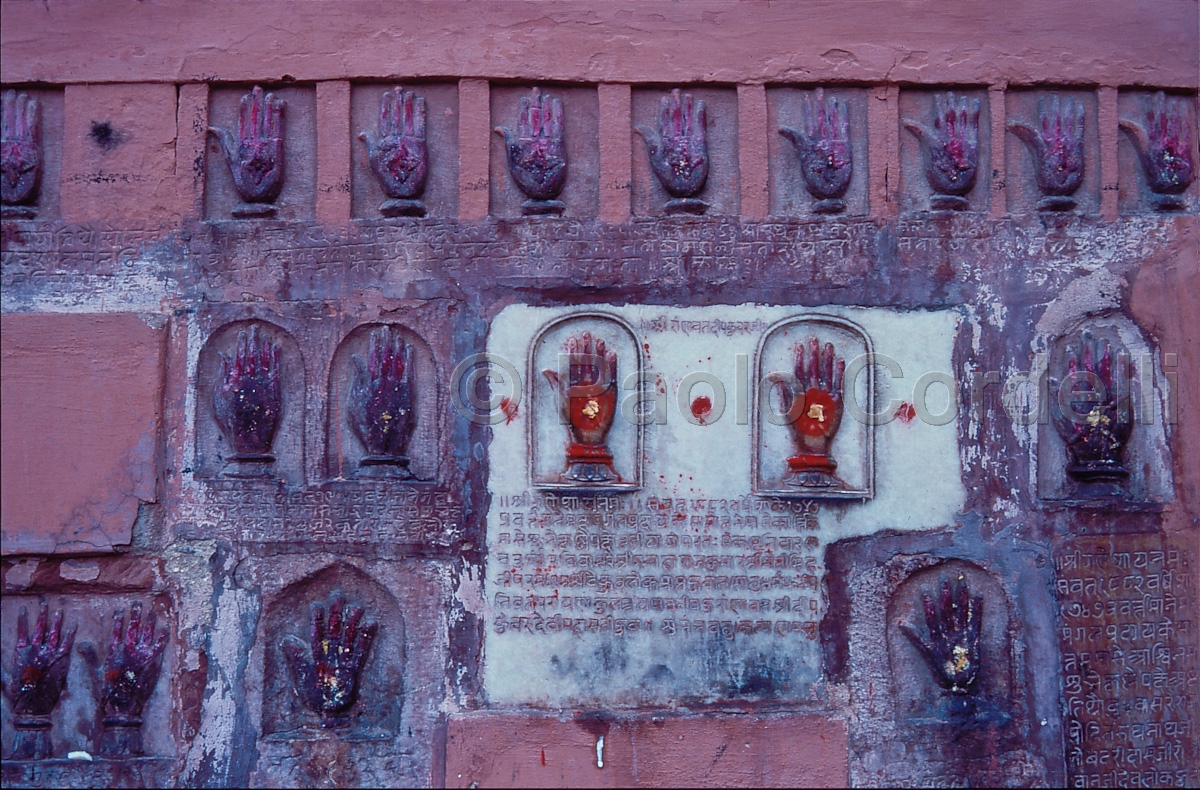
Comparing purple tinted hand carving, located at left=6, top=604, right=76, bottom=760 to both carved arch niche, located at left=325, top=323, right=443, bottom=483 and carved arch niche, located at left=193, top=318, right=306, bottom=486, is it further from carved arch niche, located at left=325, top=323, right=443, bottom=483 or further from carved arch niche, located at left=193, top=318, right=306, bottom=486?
carved arch niche, located at left=325, top=323, right=443, bottom=483

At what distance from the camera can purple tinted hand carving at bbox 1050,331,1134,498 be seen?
475cm

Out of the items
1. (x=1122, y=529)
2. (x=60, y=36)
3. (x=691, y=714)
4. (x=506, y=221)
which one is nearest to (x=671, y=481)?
(x=691, y=714)

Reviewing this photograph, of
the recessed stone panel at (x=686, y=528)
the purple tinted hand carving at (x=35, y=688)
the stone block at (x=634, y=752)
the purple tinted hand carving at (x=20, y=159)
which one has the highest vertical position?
the purple tinted hand carving at (x=20, y=159)

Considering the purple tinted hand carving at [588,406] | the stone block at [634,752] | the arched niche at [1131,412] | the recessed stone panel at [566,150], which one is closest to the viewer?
the stone block at [634,752]

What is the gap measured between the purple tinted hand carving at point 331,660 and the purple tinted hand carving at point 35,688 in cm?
108

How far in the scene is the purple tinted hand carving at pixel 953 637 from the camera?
4648 millimetres

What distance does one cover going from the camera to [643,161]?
4.93 meters

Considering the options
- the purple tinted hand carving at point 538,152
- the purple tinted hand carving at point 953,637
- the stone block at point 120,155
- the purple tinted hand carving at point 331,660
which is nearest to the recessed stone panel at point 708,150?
the purple tinted hand carving at point 538,152

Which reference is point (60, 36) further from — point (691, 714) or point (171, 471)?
point (691, 714)

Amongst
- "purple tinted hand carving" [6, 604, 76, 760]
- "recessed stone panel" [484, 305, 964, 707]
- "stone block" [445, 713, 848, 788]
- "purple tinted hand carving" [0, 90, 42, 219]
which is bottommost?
"stone block" [445, 713, 848, 788]

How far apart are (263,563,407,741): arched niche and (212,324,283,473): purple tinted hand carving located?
0.68m

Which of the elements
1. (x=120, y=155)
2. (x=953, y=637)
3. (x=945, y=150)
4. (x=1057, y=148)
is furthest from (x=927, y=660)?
(x=120, y=155)

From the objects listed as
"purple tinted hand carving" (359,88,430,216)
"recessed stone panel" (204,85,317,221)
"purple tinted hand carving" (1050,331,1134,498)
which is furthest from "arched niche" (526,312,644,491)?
"purple tinted hand carving" (1050,331,1134,498)

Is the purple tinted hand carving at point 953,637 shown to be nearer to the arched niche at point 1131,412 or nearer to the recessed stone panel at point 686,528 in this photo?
the recessed stone panel at point 686,528
